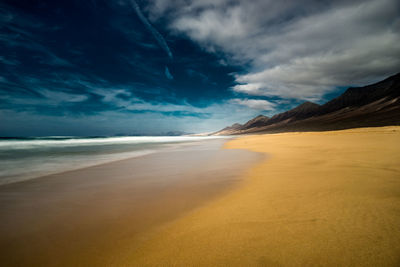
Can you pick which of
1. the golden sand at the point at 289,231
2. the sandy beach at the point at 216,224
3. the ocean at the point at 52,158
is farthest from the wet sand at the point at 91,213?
the ocean at the point at 52,158

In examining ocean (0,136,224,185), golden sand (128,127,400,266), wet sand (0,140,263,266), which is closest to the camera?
golden sand (128,127,400,266)

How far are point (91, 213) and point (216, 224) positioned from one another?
1725mm

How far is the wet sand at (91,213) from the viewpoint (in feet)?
4.76

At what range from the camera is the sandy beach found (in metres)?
1.25

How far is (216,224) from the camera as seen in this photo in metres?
1.73

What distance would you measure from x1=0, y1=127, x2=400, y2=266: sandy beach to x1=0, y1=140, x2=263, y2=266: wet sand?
0.5 inches

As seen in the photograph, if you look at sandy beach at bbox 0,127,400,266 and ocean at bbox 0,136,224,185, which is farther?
ocean at bbox 0,136,224,185

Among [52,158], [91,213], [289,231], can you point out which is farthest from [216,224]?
[52,158]

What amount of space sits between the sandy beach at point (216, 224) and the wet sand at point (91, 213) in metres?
0.01

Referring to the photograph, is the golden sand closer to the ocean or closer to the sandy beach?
the sandy beach

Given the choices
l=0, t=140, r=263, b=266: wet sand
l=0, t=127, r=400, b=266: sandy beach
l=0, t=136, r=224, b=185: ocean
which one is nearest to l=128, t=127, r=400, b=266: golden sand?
l=0, t=127, r=400, b=266: sandy beach

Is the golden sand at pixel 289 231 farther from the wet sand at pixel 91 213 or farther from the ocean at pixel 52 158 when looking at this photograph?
the ocean at pixel 52 158

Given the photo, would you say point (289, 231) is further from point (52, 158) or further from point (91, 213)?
point (52, 158)

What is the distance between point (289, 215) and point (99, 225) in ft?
7.05
